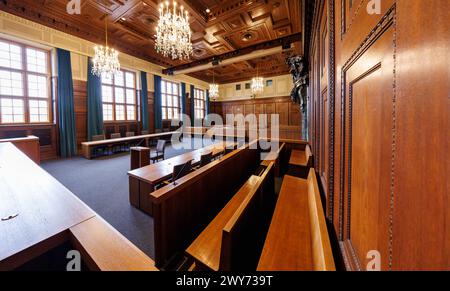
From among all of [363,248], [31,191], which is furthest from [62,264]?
[363,248]

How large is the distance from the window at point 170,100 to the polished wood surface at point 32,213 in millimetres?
9293

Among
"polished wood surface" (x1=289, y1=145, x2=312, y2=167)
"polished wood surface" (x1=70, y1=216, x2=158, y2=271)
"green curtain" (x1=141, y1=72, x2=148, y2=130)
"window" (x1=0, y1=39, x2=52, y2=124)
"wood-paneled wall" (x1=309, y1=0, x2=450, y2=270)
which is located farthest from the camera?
"green curtain" (x1=141, y1=72, x2=148, y2=130)

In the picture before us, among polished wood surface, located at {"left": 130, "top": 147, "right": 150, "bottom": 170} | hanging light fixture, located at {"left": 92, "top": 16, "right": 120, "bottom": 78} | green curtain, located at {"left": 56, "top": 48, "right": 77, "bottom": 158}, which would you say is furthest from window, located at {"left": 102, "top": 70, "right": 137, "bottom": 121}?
polished wood surface, located at {"left": 130, "top": 147, "right": 150, "bottom": 170}

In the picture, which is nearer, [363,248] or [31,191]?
[363,248]

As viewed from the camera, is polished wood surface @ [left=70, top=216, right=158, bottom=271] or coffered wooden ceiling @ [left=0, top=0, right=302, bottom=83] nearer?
polished wood surface @ [left=70, top=216, right=158, bottom=271]

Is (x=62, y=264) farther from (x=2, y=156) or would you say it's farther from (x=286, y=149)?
(x=286, y=149)

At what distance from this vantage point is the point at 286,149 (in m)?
5.38

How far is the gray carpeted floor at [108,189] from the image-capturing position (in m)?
2.29

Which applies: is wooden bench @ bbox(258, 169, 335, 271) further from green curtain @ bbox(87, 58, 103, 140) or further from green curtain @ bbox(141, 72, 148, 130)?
green curtain @ bbox(141, 72, 148, 130)

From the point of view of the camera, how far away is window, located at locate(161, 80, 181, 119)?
10369 millimetres

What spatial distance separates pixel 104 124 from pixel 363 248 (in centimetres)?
870

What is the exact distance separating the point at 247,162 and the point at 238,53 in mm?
5041

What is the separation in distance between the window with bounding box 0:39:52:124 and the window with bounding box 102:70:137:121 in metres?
1.78

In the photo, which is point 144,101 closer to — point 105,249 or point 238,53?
point 238,53
